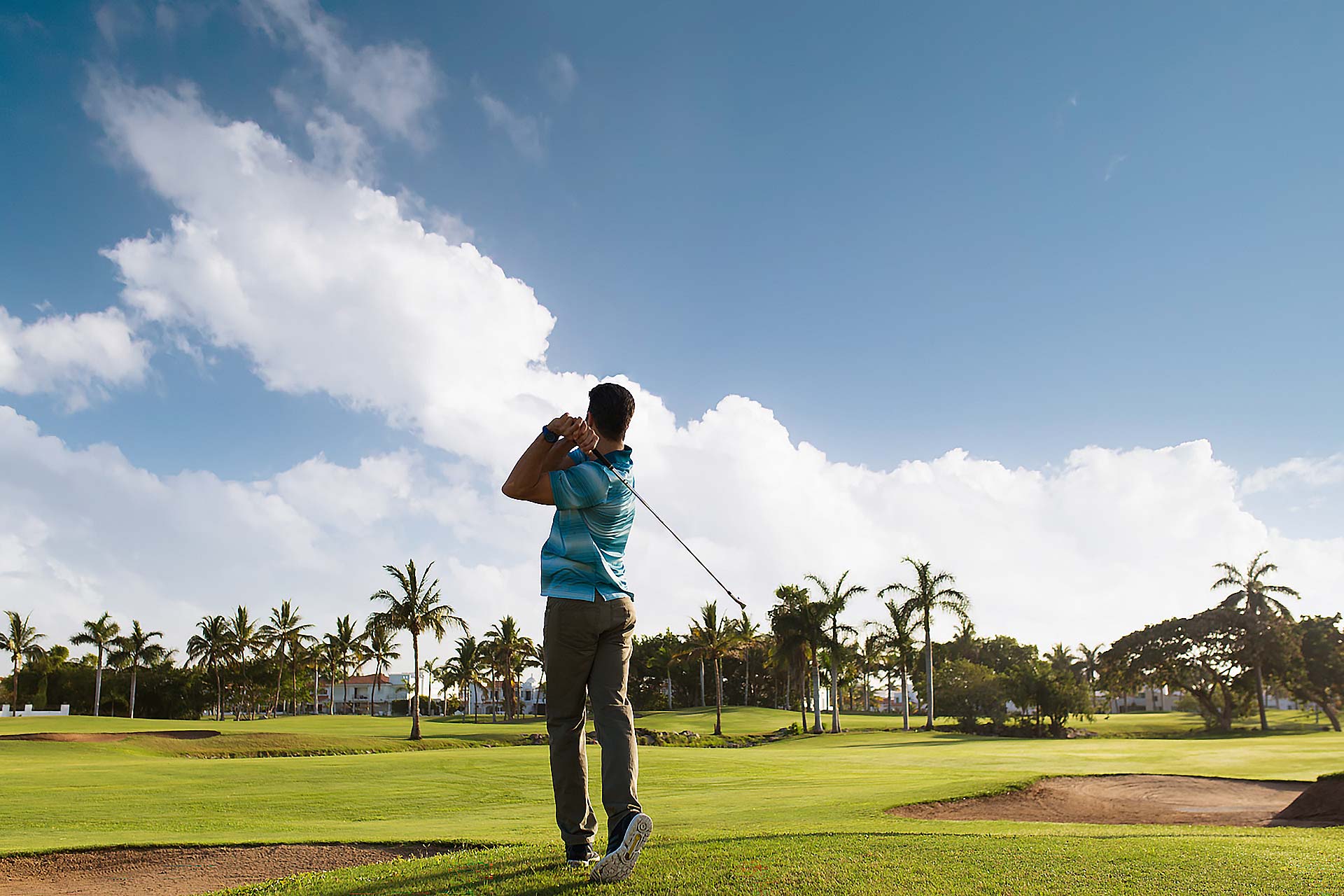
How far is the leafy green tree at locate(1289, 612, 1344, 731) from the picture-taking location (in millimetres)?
58903

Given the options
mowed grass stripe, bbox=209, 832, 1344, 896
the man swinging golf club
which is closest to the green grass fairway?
mowed grass stripe, bbox=209, 832, 1344, 896

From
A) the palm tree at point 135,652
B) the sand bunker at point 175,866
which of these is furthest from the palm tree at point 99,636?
the sand bunker at point 175,866

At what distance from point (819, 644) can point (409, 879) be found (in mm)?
57140

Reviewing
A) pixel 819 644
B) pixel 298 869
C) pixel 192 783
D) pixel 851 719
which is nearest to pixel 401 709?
pixel 851 719

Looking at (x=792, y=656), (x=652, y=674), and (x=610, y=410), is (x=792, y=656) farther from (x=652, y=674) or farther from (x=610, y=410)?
(x=610, y=410)

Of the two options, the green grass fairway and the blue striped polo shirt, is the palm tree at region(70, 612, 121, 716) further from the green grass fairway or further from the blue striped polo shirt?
the blue striped polo shirt

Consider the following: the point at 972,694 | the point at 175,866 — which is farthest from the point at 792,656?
the point at 175,866

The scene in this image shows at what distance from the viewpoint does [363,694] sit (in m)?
139

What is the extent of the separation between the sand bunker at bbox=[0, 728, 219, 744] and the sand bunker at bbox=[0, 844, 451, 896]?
3767 centimetres

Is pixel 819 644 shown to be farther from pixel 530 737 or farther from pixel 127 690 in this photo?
pixel 127 690

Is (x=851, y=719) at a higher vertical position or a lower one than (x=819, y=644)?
lower

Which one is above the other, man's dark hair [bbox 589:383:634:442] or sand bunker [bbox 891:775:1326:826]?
man's dark hair [bbox 589:383:634:442]

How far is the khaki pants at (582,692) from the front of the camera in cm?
467

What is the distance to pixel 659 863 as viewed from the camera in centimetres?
516
